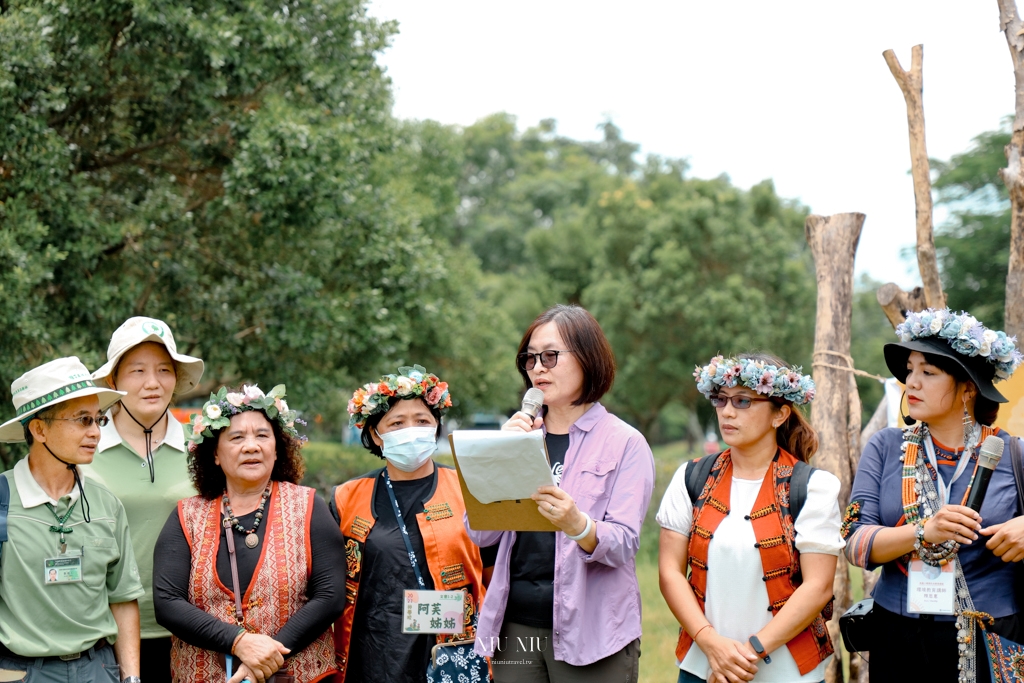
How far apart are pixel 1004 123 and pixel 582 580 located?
16367 mm

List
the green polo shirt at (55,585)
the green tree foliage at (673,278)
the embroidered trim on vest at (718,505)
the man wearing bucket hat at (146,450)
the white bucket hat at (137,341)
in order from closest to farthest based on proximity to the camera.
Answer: the green polo shirt at (55,585)
the embroidered trim on vest at (718,505)
the man wearing bucket hat at (146,450)
the white bucket hat at (137,341)
the green tree foliage at (673,278)

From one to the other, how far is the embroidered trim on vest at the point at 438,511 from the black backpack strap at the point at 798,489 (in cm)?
141

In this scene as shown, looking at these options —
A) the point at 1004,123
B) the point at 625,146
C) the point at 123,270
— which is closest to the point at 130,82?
the point at 123,270

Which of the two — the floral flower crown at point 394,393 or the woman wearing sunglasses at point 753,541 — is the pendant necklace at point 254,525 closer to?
the floral flower crown at point 394,393

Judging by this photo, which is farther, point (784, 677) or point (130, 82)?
point (130, 82)

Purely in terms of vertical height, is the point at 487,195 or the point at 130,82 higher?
the point at 487,195

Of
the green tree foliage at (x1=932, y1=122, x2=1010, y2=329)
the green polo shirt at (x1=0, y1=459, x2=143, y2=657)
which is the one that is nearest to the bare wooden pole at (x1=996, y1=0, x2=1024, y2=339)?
the green polo shirt at (x1=0, y1=459, x2=143, y2=657)

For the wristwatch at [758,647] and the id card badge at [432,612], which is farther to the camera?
the id card badge at [432,612]

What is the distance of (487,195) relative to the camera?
3506cm

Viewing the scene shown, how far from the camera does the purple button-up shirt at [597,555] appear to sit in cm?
323

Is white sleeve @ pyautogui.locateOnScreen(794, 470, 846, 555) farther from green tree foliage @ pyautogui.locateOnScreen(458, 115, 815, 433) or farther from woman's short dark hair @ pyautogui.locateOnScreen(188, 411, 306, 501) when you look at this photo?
green tree foliage @ pyautogui.locateOnScreen(458, 115, 815, 433)

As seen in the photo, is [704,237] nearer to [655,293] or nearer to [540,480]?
[655,293]

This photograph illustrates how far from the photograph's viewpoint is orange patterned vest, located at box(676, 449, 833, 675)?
3.46m

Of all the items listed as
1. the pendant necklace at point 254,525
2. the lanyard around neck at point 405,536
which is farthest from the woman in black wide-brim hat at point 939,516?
the pendant necklace at point 254,525
